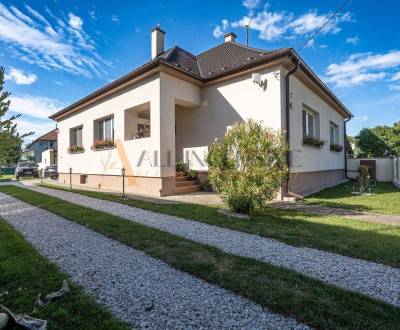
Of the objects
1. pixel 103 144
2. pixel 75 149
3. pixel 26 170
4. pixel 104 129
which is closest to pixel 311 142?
pixel 103 144

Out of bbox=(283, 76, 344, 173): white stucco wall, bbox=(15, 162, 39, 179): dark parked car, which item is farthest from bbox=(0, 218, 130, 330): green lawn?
bbox=(15, 162, 39, 179): dark parked car

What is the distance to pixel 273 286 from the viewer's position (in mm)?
2578

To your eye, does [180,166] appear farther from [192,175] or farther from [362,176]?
[362,176]

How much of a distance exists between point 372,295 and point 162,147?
770 centimetres

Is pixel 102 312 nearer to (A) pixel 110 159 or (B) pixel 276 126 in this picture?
(B) pixel 276 126

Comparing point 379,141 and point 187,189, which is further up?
point 379,141

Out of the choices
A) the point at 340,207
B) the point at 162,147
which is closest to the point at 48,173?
the point at 162,147

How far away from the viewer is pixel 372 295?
7.98 feet

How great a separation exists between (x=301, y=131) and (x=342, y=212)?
4346 millimetres

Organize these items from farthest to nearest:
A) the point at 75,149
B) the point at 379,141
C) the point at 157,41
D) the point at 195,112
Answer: the point at 379,141 < the point at 75,149 < the point at 157,41 < the point at 195,112

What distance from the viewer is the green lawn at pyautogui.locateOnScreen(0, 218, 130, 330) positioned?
1997mm

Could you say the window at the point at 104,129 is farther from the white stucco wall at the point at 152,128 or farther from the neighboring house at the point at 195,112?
the white stucco wall at the point at 152,128

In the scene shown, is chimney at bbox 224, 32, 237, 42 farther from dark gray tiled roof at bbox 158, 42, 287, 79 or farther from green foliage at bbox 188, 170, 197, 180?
green foliage at bbox 188, 170, 197, 180

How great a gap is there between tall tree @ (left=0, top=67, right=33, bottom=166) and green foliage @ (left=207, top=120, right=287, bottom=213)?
14.6 feet
